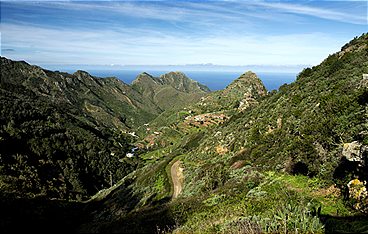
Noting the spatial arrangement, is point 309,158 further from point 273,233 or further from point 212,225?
point 273,233

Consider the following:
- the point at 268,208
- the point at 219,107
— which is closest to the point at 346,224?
the point at 268,208

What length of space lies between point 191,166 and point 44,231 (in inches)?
1170

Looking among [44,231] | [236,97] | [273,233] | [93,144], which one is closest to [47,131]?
[93,144]

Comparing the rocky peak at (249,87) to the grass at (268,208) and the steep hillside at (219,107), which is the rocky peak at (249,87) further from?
the grass at (268,208)

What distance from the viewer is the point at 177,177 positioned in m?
52.0

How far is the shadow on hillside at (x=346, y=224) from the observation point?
11.1 m

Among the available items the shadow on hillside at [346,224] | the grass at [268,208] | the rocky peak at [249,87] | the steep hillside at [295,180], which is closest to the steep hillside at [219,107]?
the rocky peak at [249,87]

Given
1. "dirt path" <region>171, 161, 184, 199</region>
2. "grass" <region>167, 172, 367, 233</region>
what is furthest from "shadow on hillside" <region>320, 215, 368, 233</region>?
"dirt path" <region>171, 161, 184, 199</region>

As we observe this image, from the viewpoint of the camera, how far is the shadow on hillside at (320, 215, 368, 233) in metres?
11.1

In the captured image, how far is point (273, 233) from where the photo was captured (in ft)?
38.3

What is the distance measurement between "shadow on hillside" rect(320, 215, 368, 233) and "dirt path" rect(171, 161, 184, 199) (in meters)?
30.5

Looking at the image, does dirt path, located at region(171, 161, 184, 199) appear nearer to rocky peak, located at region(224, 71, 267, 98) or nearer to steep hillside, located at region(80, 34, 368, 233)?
steep hillside, located at region(80, 34, 368, 233)

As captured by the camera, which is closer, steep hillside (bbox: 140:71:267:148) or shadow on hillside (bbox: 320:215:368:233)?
shadow on hillside (bbox: 320:215:368:233)

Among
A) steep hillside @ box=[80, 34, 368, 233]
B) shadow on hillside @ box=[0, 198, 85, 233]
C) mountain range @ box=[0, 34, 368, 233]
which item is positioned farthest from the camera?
shadow on hillside @ box=[0, 198, 85, 233]
